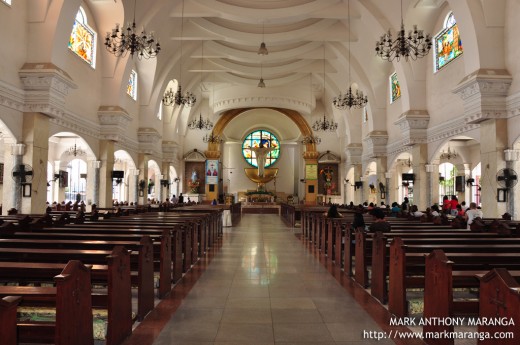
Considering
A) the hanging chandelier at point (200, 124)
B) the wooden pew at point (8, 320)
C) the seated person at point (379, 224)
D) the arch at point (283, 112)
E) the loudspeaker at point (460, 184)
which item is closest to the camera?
the wooden pew at point (8, 320)

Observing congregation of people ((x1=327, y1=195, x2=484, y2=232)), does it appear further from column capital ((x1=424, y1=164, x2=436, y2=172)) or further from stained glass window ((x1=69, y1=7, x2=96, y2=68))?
stained glass window ((x1=69, y1=7, x2=96, y2=68))

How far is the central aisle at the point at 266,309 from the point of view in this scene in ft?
13.2

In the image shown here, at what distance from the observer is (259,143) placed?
37.7 meters

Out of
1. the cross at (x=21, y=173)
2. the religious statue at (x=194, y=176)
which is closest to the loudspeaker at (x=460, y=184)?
the religious statue at (x=194, y=176)

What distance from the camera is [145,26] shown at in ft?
52.6

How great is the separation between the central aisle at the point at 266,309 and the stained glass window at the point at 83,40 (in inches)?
405

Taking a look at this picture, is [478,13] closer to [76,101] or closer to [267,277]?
[267,277]

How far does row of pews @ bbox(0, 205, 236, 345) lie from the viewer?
277 centimetres

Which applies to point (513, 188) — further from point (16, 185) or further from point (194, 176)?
point (194, 176)

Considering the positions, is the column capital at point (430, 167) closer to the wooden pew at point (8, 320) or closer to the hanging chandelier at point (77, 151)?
the wooden pew at point (8, 320)

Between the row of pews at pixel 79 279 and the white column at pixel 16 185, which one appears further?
the white column at pixel 16 185

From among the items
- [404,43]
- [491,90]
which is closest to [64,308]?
[404,43]

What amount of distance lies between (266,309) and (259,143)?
108 feet

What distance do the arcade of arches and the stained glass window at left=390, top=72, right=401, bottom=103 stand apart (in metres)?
0.10
